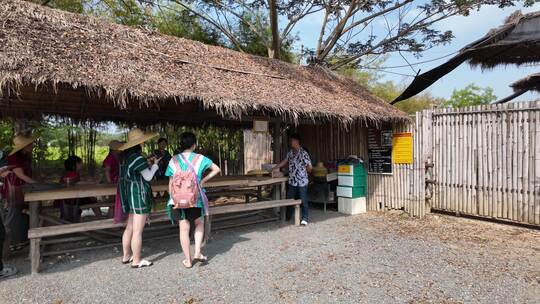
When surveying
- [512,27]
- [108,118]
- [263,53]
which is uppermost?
[263,53]

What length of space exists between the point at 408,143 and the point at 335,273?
3997 mm

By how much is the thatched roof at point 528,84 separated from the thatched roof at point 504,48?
864 millimetres

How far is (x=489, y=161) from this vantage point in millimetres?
6230

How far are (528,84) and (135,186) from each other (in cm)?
1007

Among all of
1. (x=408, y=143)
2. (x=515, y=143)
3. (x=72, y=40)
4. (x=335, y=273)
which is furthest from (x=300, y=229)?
(x=72, y=40)

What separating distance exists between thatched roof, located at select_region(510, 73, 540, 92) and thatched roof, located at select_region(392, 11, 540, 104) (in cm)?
86

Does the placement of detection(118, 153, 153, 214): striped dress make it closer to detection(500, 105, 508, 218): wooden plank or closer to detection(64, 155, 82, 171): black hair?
detection(64, 155, 82, 171): black hair

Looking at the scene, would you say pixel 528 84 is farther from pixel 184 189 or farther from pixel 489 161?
pixel 184 189

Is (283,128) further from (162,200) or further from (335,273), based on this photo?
(335,273)

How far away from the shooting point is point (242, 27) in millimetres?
15602

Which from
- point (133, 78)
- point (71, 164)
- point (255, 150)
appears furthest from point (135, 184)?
point (255, 150)

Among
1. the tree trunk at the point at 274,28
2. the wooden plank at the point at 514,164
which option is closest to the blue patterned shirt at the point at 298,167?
the wooden plank at the point at 514,164

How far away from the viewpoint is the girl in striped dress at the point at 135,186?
13.7 ft

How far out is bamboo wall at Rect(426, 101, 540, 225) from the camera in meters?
5.79
